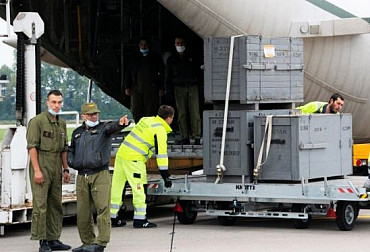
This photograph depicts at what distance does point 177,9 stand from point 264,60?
1.88 metres

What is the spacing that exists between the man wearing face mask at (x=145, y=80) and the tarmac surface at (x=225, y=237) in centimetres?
313

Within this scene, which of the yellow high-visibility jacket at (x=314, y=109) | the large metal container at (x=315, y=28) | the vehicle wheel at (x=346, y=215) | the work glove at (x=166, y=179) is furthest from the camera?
the large metal container at (x=315, y=28)

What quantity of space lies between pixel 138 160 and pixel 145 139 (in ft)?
0.93

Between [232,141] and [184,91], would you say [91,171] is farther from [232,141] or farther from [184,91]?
[184,91]

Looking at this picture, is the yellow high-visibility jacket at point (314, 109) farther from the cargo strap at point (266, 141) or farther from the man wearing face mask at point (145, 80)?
the man wearing face mask at point (145, 80)

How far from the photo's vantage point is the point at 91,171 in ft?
38.4

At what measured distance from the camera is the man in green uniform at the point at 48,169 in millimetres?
11953

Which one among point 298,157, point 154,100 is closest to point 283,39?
point 298,157

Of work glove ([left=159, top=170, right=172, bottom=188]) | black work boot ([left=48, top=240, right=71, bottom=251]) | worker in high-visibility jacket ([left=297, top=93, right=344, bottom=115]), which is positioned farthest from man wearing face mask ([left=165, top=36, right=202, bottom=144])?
black work boot ([left=48, top=240, right=71, bottom=251])

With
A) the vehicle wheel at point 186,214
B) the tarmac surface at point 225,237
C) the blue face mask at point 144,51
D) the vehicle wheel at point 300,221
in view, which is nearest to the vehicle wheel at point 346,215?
the tarmac surface at point 225,237

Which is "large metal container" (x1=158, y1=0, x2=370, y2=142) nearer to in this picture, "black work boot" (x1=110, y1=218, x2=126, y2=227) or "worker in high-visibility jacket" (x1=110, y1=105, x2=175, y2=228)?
"worker in high-visibility jacket" (x1=110, y1=105, x2=175, y2=228)

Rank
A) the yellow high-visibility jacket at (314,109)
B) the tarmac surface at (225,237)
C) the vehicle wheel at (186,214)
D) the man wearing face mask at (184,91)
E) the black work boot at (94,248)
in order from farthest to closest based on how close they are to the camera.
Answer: the man wearing face mask at (184,91) < the yellow high-visibility jacket at (314,109) < the vehicle wheel at (186,214) < the tarmac surface at (225,237) < the black work boot at (94,248)

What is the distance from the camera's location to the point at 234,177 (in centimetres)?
1409

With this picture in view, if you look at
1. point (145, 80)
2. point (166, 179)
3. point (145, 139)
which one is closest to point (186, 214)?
point (166, 179)
